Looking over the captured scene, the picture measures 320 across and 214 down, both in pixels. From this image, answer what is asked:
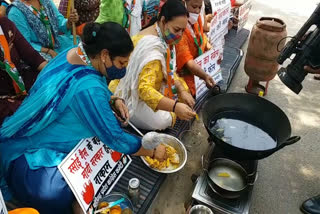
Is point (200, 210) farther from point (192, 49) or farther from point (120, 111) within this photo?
point (192, 49)

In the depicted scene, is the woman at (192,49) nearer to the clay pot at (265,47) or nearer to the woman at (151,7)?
the clay pot at (265,47)

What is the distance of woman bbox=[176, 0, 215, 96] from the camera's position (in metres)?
3.32

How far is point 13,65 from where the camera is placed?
8.79 ft

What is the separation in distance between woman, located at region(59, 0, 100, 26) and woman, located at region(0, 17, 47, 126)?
1254 mm

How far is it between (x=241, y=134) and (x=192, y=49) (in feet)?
4.69

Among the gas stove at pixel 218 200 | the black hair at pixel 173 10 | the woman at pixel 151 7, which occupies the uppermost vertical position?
the black hair at pixel 173 10

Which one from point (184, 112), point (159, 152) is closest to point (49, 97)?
point (159, 152)

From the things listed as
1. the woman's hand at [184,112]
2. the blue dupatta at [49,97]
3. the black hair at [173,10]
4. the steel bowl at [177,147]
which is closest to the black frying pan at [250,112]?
the woman's hand at [184,112]

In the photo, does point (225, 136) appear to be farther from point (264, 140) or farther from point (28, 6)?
point (28, 6)

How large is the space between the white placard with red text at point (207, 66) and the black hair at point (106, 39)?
1.79m

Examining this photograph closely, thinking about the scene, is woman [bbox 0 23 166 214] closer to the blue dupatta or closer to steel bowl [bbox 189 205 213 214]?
the blue dupatta

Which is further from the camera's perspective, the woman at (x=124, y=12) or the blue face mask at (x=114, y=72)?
the woman at (x=124, y=12)

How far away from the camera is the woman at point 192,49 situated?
3324 mm

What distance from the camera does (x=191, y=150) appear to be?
336 cm
